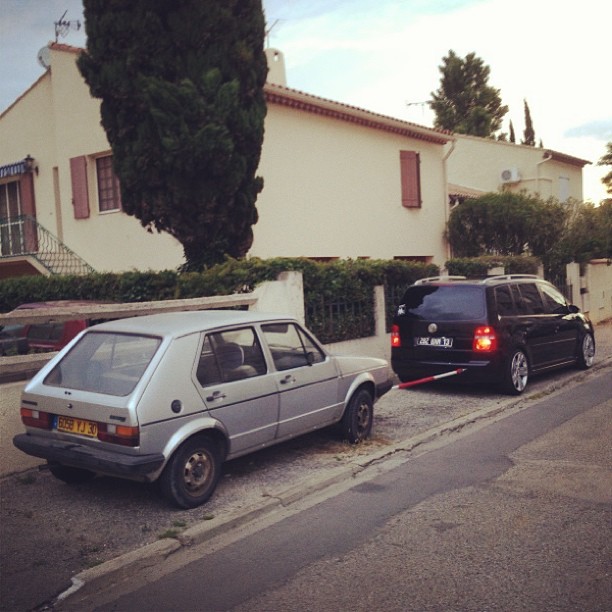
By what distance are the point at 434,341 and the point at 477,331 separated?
2.15 feet

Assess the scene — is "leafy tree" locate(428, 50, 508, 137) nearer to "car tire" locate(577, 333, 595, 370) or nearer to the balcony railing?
the balcony railing

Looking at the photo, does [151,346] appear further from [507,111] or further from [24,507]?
[507,111]

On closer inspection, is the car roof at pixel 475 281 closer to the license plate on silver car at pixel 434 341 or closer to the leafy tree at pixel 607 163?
the license plate on silver car at pixel 434 341

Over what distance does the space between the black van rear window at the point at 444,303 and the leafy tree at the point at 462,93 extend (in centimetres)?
3817

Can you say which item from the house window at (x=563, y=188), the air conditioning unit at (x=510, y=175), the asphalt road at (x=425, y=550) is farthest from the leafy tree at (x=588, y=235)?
the asphalt road at (x=425, y=550)

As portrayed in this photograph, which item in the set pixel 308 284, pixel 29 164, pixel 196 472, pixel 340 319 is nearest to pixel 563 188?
pixel 29 164

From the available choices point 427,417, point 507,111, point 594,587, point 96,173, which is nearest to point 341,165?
point 96,173

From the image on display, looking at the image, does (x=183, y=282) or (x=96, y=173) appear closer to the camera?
(x=183, y=282)

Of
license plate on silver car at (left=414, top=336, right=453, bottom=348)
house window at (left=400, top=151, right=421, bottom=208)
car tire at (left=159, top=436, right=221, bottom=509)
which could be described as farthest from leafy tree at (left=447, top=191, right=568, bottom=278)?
car tire at (left=159, top=436, right=221, bottom=509)

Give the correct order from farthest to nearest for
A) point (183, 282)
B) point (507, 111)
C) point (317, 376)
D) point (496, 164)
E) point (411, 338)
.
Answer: point (507, 111) < point (496, 164) < point (183, 282) < point (411, 338) < point (317, 376)

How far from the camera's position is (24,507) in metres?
5.67

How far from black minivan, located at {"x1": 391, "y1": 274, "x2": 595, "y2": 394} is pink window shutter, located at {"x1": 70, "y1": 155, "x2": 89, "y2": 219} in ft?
35.2

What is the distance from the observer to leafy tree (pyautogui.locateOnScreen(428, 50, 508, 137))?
4638 cm

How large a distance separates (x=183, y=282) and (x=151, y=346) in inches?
223
